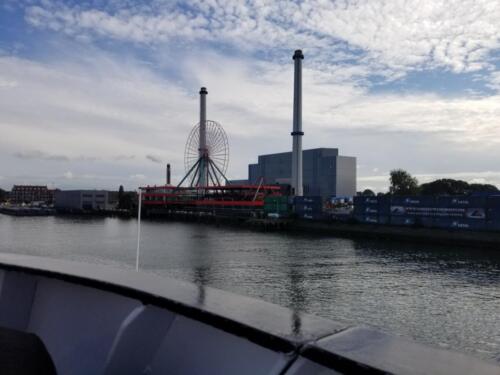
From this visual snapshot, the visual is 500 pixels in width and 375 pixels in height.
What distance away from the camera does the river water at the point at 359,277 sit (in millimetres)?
13586

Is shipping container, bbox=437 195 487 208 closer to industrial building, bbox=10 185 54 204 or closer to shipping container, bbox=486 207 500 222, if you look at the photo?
shipping container, bbox=486 207 500 222

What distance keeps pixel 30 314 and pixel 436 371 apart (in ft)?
9.35

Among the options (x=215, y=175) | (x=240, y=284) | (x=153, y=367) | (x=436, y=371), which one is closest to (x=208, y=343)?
(x=153, y=367)

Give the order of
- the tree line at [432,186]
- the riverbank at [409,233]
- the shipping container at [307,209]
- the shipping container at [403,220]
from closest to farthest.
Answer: the riverbank at [409,233]
the shipping container at [403,220]
the shipping container at [307,209]
the tree line at [432,186]

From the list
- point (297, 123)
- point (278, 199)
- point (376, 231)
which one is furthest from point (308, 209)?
point (297, 123)

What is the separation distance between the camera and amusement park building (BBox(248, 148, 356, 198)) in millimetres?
123250

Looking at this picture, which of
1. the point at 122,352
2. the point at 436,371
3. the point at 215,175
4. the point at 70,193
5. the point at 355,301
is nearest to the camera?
the point at 436,371

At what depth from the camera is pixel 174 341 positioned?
2.09 metres

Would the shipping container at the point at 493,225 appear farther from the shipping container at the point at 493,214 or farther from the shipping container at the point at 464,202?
the shipping container at the point at 464,202

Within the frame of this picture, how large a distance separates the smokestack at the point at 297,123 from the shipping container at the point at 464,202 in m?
30.9

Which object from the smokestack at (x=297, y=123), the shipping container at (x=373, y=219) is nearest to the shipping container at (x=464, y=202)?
the shipping container at (x=373, y=219)

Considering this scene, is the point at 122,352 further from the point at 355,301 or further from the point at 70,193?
the point at 70,193

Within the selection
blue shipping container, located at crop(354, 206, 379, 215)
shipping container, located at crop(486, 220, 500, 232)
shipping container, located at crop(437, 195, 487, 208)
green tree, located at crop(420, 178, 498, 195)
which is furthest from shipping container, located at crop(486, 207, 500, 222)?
green tree, located at crop(420, 178, 498, 195)

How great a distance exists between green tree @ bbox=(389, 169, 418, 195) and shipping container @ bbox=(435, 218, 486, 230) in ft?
127
